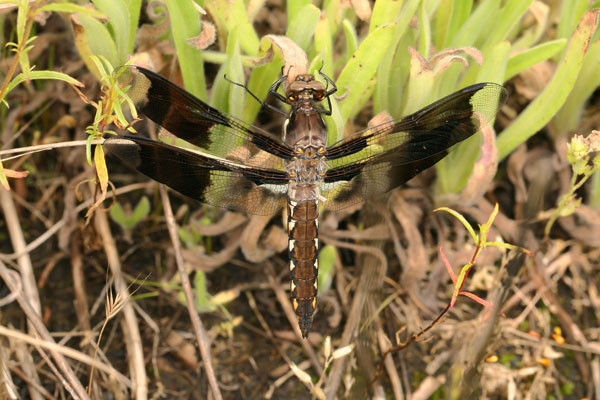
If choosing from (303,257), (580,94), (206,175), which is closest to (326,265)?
(303,257)

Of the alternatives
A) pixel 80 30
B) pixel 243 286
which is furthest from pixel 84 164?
pixel 243 286

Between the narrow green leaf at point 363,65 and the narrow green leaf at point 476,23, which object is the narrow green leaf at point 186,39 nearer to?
the narrow green leaf at point 363,65

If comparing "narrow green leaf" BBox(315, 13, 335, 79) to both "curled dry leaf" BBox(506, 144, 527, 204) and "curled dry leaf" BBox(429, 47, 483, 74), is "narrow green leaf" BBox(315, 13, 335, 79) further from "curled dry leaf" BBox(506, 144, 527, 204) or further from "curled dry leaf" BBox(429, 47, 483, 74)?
"curled dry leaf" BBox(506, 144, 527, 204)

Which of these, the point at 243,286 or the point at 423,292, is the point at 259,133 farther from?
the point at 423,292

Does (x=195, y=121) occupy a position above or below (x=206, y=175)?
above

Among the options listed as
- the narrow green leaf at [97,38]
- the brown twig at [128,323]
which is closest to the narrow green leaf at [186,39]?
the narrow green leaf at [97,38]

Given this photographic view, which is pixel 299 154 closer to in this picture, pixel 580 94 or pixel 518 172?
pixel 518 172

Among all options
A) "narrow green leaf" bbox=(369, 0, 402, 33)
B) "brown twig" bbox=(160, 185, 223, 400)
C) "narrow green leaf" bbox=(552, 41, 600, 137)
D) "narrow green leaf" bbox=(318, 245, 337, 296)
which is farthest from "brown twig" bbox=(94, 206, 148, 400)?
"narrow green leaf" bbox=(552, 41, 600, 137)
